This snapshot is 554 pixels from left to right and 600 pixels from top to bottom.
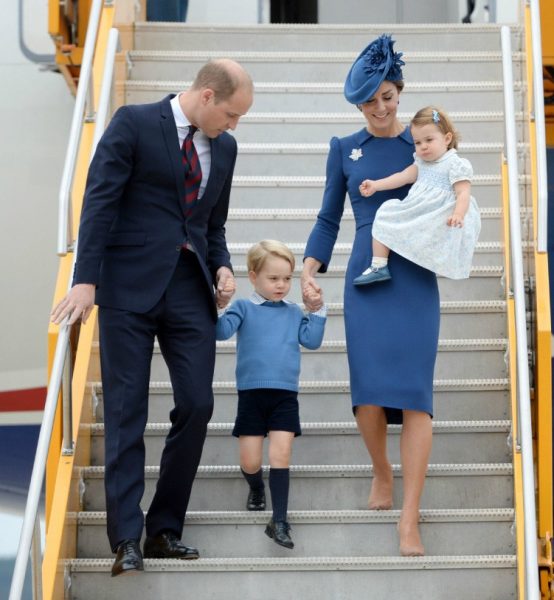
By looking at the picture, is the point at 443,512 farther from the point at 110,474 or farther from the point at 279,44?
the point at 279,44

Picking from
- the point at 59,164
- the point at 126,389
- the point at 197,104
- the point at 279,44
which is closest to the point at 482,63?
the point at 279,44

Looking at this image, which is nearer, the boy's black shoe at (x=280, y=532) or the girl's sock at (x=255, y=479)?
the boy's black shoe at (x=280, y=532)

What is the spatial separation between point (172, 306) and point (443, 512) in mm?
1140

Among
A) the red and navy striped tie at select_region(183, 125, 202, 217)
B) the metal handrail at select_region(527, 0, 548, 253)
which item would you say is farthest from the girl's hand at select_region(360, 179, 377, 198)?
the metal handrail at select_region(527, 0, 548, 253)

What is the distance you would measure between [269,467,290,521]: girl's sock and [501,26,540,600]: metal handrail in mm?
770

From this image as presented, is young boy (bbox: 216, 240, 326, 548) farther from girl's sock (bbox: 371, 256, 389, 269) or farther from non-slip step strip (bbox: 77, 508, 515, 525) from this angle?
girl's sock (bbox: 371, 256, 389, 269)

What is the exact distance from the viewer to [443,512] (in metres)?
4.59

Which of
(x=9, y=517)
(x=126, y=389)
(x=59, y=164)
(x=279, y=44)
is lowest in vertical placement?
(x=9, y=517)

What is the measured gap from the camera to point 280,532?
4.48 metres

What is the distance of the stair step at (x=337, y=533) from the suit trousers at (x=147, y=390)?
200mm

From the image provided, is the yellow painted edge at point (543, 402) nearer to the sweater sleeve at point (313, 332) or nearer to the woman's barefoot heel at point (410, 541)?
the woman's barefoot heel at point (410, 541)

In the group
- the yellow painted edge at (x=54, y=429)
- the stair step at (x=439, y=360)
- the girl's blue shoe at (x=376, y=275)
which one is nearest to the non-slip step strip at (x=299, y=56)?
the stair step at (x=439, y=360)

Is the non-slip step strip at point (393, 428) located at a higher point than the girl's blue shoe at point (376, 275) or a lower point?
lower

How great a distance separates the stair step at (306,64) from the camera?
21.7 ft
